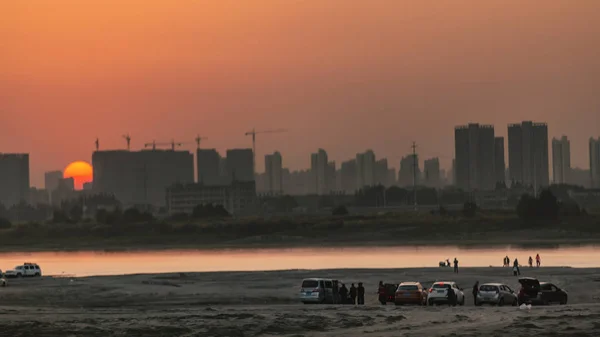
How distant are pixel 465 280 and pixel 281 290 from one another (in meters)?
14.1

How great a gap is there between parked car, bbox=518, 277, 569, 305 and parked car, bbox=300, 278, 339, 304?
10.7 metres

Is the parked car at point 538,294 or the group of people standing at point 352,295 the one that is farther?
the group of people standing at point 352,295

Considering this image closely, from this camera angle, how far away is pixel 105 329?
47344 mm

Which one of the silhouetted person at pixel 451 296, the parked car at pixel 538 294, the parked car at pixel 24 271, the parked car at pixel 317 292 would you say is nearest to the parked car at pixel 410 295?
the silhouetted person at pixel 451 296

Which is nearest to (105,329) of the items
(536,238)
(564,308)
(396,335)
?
(396,335)

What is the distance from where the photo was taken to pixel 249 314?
52500 millimetres

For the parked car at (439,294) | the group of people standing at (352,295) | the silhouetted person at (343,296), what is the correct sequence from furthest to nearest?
1. the silhouetted person at (343,296)
2. the group of people standing at (352,295)
3. the parked car at (439,294)

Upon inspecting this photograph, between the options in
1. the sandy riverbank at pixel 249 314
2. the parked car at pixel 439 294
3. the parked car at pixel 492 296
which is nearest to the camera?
the sandy riverbank at pixel 249 314

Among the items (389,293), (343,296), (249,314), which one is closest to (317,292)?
(343,296)

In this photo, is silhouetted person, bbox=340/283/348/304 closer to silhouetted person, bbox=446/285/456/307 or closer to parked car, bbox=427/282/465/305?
parked car, bbox=427/282/465/305

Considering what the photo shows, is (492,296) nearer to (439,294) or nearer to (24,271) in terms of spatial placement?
(439,294)

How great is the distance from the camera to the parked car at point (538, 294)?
6109 centimetres

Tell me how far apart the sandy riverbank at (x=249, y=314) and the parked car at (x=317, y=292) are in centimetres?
162

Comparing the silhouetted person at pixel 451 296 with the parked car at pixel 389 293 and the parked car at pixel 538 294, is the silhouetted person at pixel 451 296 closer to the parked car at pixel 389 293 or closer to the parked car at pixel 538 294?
the parked car at pixel 538 294
